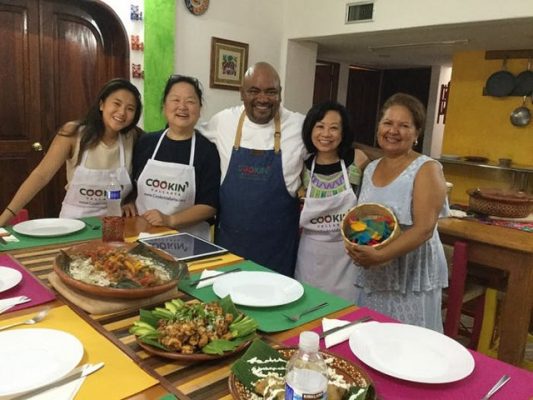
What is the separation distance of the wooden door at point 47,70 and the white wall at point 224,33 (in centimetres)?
61

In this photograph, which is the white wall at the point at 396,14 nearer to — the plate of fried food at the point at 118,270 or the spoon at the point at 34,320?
the plate of fried food at the point at 118,270

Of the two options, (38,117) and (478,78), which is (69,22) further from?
(478,78)

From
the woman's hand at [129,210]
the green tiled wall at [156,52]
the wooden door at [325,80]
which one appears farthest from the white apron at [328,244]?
the wooden door at [325,80]

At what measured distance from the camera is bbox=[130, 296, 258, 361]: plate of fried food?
93cm

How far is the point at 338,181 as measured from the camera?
2.06m

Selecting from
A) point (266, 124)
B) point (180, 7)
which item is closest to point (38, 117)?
point (180, 7)

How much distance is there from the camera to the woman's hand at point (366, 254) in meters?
1.59

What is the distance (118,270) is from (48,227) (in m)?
0.74

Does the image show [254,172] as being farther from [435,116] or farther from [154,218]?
[435,116]

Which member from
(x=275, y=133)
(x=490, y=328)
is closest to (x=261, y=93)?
(x=275, y=133)

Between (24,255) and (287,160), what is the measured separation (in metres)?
1.15

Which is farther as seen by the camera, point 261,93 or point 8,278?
point 261,93

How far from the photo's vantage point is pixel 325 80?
724 centimetres

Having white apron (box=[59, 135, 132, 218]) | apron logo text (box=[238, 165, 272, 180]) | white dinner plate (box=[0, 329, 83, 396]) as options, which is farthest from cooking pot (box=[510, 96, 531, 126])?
white dinner plate (box=[0, 329, 83, 396])
